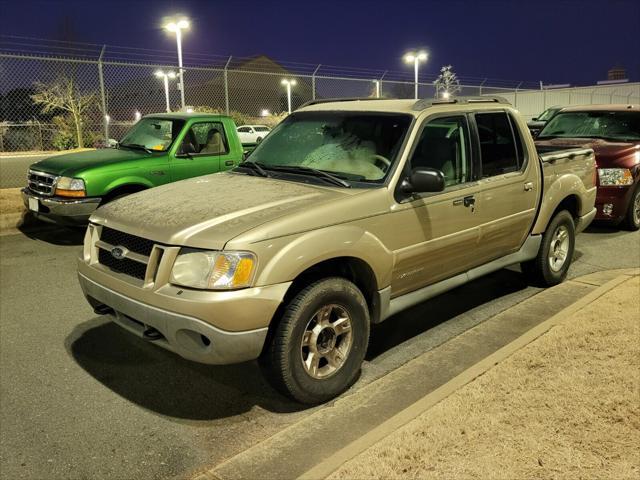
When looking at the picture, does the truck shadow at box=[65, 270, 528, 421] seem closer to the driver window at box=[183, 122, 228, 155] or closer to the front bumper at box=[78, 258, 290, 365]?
the front bumper at box=[78, 258, 290, 365]

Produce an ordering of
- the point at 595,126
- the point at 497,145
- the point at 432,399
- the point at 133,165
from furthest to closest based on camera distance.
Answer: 1. the point at 595,126
2. the point at 133,165
3. the point at 497,145
4. the point at 432,399

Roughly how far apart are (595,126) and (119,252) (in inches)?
338

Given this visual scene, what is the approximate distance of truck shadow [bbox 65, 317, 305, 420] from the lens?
12.5ft

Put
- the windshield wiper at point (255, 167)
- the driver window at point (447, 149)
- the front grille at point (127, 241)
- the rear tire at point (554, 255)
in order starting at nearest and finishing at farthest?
1. the front grille at point (127, 241)
2. the driver window at point (447, 149)
3. the windshield wiper at point (255, 167)
4. the rear tire at point (554, 255)

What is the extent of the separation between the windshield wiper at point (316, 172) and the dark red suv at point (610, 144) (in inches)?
207

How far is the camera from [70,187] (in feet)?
Answer: 24.7

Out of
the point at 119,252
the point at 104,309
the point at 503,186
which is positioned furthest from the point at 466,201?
the point at 104,309

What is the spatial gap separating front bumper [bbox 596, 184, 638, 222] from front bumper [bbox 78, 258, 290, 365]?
6864 mm

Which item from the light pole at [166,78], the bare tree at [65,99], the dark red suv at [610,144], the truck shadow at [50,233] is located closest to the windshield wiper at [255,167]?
the truck shadow at [50,233]

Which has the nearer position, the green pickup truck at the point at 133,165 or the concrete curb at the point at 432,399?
the concrete curb at the point at 432,399

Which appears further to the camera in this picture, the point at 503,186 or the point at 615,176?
the point at 615,176

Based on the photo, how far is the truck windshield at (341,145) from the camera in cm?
434

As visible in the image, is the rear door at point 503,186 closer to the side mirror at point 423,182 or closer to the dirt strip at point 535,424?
the side mirror at point 423,182

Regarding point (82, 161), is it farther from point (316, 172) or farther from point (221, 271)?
point (221, 271)
